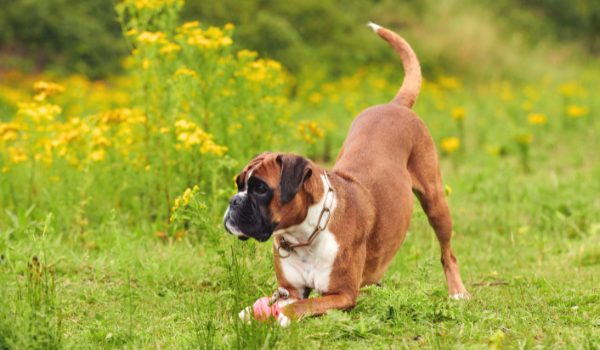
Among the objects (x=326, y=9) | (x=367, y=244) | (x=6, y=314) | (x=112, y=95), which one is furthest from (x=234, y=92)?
(x=326, y=9)

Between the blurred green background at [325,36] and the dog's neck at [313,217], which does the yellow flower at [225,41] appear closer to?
the dog's neck at [313,217]

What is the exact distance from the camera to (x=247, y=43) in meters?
12.3

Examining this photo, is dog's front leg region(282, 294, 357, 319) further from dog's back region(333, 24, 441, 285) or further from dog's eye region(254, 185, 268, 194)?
dog's eye region(254, 185, 268, 194)

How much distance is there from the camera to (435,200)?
3.96 metres

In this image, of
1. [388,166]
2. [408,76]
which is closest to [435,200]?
[388,166]

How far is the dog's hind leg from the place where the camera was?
391cm

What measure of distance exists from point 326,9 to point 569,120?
6848mm

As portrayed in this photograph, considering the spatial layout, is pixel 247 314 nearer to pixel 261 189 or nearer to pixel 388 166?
pixel 261 189

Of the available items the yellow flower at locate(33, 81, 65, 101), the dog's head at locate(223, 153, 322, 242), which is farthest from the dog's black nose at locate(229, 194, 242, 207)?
the yellow flower at locate(33, 81, 65, 101)

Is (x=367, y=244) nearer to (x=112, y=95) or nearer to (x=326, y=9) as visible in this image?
(x=112, y=95)

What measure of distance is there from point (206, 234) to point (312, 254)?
0.78m

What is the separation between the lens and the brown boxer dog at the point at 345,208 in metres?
2.87

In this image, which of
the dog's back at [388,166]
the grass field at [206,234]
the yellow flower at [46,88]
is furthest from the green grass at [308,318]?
the yellow flower at [46,88]

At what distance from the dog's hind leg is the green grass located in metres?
0.16
